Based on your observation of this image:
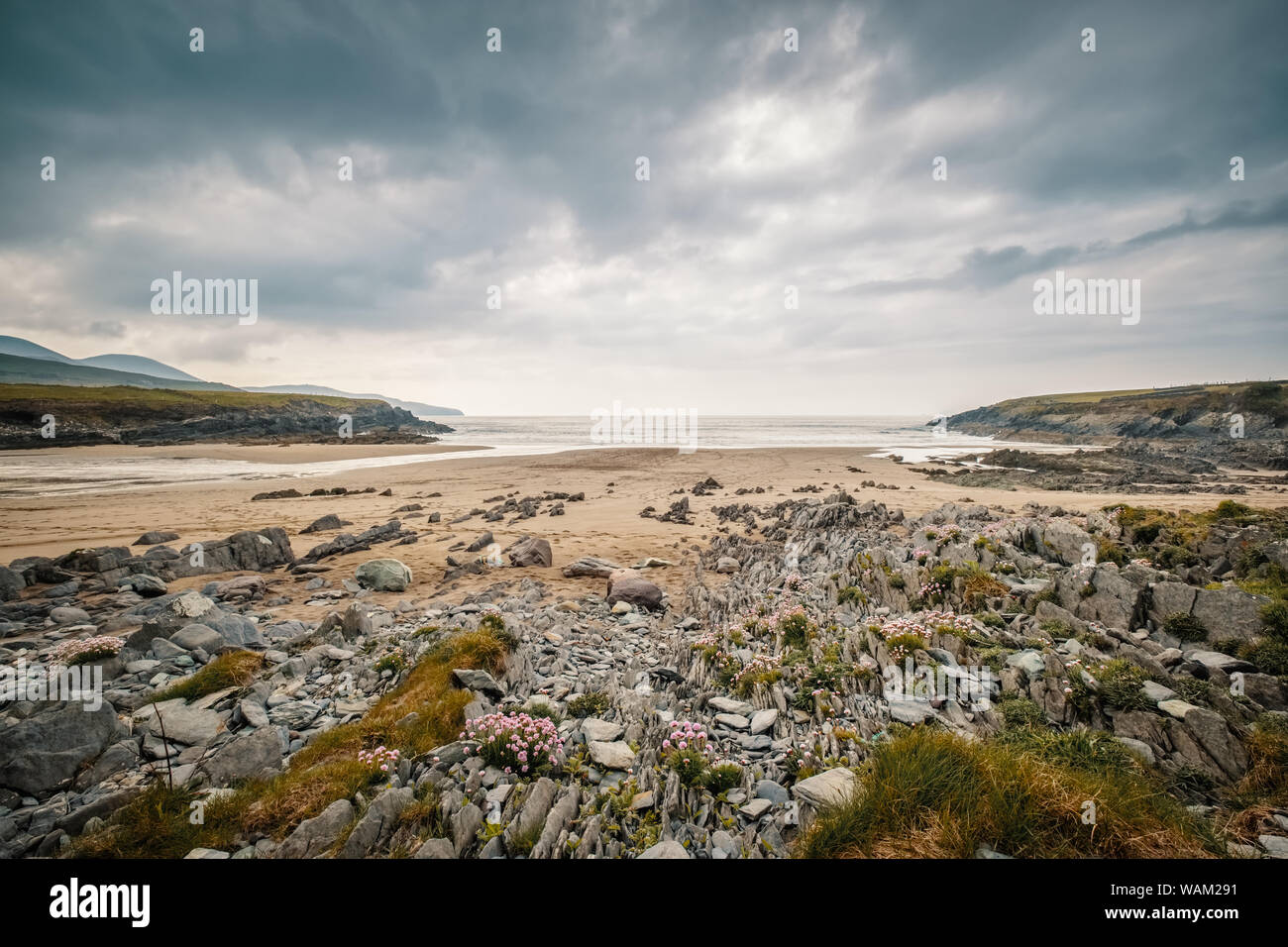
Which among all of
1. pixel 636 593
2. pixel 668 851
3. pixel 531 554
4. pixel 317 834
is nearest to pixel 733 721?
pixel 668 851

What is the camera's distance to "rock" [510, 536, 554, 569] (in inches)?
659

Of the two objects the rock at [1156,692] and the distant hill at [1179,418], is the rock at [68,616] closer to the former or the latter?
the rock at [1156,692]

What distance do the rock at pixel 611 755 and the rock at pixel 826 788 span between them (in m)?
1.94

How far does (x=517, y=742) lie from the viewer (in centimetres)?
542

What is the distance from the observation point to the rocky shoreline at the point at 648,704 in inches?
179

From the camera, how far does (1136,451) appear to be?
57.2 metres

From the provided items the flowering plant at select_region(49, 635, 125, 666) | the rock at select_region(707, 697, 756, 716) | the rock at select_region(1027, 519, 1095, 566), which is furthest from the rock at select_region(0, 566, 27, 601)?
the rock at select_region(1027, 519, 1095, 566)

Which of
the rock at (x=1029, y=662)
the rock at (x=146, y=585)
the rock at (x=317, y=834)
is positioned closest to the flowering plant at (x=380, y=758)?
the rock at (x=317, y=834)

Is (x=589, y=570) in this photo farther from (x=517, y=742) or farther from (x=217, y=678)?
(x=517, y=742)

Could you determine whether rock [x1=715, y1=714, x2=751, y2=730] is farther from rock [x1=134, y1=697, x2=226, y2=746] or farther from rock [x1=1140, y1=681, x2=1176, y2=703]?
rock [x1=134, y1=697, x2=226, y2=746]

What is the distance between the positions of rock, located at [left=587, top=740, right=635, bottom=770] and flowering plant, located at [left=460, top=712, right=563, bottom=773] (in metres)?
0.43
